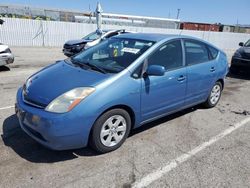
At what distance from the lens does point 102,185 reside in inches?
108

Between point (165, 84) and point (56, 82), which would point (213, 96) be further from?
point (56, 82)

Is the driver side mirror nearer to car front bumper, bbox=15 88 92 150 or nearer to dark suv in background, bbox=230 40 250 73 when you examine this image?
car front bumper, bbox=15 88 92 150

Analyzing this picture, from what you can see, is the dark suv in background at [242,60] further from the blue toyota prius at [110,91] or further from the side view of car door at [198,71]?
the blue toyota prius at [110,91]

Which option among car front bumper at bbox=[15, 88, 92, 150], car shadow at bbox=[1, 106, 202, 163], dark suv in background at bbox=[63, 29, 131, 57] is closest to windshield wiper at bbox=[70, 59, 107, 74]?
car front bumper at bbox=[15, 88, 92, 150]

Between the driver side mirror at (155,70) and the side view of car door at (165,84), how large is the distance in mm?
58

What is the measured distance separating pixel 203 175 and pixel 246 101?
4.17 meters

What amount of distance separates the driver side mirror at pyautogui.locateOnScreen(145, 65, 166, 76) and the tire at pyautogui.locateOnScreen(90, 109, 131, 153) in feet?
2.23

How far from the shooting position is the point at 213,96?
5492 millimetres

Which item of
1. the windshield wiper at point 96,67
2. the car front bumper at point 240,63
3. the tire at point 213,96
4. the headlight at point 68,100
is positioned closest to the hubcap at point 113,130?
the headlight at point 68,100

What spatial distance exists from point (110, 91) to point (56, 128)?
819mm

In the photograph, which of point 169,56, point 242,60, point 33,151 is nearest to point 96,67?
point 169,56

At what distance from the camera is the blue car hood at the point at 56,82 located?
308cm

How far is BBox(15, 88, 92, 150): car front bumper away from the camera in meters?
2.88

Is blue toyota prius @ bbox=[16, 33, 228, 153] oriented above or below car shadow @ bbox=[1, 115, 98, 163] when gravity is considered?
above
